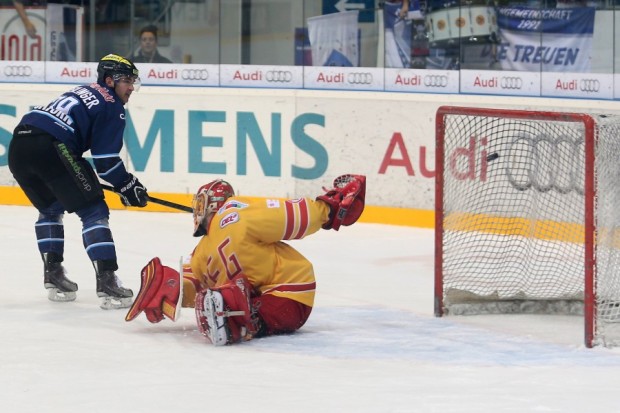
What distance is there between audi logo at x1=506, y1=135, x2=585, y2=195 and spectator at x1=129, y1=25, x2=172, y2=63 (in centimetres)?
329

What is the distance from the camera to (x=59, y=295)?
609 centimetres

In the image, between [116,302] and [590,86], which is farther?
[590,86]

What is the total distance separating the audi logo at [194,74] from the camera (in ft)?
30.5

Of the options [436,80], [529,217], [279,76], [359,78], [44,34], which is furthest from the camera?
[44,34]

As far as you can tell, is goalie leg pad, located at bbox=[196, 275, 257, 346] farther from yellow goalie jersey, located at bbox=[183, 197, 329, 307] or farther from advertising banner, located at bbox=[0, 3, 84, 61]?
advertising banner, located at bbox=[0, 3, 84, 61]

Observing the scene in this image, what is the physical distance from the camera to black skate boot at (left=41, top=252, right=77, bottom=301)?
19.9 ft

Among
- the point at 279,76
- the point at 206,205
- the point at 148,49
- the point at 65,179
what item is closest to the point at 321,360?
the point at 206,205

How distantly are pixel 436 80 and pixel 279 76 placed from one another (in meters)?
1.03

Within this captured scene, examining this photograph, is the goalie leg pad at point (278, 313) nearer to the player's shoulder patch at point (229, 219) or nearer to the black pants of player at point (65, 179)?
the player's shoulder patch at point (229, 219)

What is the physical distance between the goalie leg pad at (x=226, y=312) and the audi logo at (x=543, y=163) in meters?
1.92

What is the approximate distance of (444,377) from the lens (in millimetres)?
4613

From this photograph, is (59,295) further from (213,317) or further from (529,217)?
(529,217)

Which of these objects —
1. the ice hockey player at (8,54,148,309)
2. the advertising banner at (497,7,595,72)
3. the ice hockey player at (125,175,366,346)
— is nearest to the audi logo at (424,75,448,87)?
the advertising banner at (497,7,595,72)

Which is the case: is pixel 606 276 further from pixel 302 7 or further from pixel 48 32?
pixel 48 32
